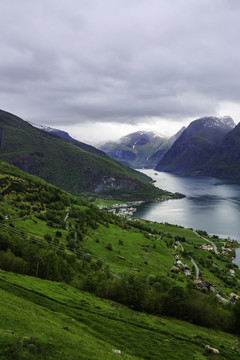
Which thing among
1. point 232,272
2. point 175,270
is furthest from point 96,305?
point 232,272

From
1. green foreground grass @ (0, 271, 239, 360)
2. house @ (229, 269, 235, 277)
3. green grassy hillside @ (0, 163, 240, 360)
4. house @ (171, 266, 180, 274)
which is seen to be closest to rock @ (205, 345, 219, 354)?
green foreground grass @ (0, 271, 239, 360)

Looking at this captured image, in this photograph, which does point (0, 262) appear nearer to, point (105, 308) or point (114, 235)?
point (105, 308)

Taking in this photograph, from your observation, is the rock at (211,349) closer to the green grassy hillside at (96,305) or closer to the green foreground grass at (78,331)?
the green foreground grass at (78,331)

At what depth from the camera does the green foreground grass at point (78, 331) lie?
21.9m

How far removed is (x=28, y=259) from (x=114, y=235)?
83081 millimetres

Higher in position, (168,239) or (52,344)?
(52,344)

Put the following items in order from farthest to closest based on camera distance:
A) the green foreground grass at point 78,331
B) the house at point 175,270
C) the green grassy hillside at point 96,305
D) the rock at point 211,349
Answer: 1. the house at point 175,270
2. the rock at point 211,349
3. the green grassy hillside at point 96,305
4. the green foreground grass at point 78,331

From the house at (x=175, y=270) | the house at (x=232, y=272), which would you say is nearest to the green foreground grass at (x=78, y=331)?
the house at (x=175, y=270)

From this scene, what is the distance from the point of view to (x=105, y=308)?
141ft

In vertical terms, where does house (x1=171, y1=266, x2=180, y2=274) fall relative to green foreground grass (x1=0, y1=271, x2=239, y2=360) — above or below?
below

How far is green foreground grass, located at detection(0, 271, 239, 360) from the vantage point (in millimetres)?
21938

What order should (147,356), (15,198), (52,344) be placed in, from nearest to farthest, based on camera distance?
(52,344)
(147,356)
(15,198)

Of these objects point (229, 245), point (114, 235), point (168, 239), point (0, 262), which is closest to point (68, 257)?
point (0, 262)

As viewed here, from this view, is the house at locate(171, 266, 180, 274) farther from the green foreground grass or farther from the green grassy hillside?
the green foreground grass
